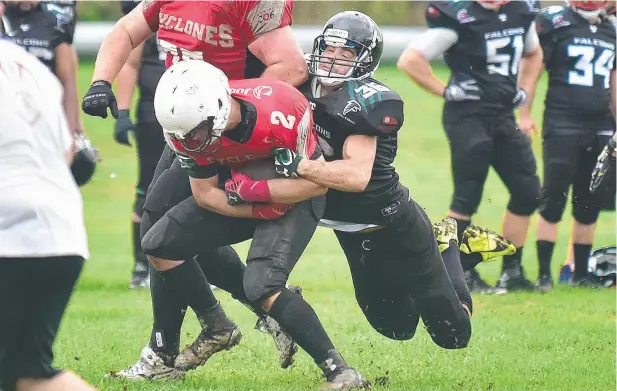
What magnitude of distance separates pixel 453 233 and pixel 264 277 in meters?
1.72

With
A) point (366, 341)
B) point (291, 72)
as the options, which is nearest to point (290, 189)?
point (291, 72)

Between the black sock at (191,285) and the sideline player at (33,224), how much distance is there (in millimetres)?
1519

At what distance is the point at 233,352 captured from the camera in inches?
247

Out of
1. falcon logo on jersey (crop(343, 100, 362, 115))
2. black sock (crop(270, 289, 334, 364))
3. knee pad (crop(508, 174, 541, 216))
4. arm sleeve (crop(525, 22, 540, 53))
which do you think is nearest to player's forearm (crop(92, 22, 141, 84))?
falcon logo on jersey (crop(343, 100, 362, 115))

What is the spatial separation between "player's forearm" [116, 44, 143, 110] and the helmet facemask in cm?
352

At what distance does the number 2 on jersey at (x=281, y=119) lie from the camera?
4.86 metres

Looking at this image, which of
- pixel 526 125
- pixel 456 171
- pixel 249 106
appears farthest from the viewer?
pixel 526 125

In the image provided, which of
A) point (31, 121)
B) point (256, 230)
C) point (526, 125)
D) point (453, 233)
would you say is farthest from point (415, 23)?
point (31, 121)

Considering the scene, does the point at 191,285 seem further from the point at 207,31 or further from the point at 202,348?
the point at 207,31

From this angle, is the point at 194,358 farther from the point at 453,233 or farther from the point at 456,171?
the point at 456,171

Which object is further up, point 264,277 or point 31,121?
point 31,121

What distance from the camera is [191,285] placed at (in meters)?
5.44

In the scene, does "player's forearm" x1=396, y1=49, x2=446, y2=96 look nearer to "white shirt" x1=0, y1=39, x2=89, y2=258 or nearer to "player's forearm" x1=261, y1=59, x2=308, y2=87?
"player's forearm" x1=261, y1=59, x2=308, y2=87

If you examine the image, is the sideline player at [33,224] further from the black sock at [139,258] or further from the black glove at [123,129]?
the black sock at [139,258]
